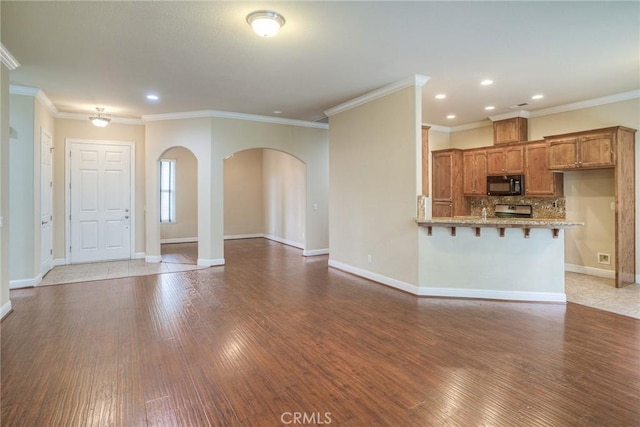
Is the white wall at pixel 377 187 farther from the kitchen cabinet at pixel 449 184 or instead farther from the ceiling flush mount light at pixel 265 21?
the kitchen cabinet at pixel 449 184

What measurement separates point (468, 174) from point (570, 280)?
2.77m

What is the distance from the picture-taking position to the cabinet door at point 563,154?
5.59 m

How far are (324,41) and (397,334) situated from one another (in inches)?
120

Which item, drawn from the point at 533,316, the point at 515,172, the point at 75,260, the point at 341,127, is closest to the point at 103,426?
the point at 533,316

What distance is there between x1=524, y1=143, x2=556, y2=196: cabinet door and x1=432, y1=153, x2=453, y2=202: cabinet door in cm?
149

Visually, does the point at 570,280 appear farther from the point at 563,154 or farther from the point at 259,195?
the point at 259,195

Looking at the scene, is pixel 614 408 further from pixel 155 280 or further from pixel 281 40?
pixel 155 280

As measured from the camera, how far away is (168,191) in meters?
9.97

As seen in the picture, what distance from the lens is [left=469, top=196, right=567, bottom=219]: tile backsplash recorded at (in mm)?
6277

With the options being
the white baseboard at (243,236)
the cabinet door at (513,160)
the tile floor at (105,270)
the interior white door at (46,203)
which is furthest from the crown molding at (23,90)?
the cabinet door at (513,160)

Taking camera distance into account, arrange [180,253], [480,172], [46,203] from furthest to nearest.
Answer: [180,253] < [480,172] < [46,203]

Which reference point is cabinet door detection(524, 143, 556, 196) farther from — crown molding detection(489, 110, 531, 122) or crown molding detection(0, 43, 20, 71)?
crown molding detection(0, 43, 20, 71)

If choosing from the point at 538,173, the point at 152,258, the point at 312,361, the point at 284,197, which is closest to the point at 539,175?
the point at 538,173

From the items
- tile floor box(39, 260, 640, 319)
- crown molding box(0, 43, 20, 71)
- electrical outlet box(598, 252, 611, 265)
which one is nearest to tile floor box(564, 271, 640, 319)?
tile floor box(39, 260, 640, 319)
